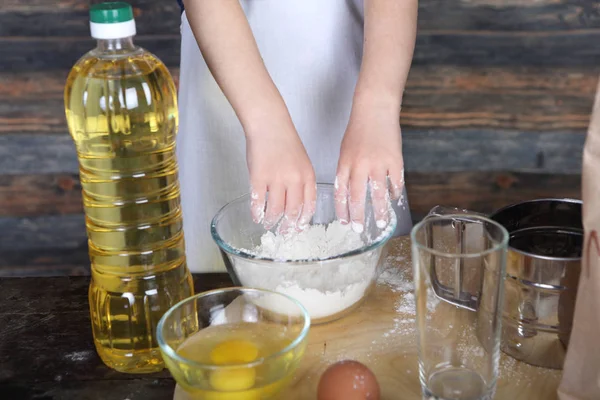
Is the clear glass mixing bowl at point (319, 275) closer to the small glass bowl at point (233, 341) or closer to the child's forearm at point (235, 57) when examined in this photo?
the small glass bowl at point (233, 341)

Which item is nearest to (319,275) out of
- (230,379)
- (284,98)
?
(230,379)

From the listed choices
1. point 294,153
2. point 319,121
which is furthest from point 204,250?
point 294,153

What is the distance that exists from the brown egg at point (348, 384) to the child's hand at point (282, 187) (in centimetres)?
29

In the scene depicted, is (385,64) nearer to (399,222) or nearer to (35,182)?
(399,222)

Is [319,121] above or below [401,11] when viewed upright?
below

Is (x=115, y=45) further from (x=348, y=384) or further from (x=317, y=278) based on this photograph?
(x=348, y=384)

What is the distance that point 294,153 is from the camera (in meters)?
1.14

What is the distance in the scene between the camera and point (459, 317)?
0.92 meters

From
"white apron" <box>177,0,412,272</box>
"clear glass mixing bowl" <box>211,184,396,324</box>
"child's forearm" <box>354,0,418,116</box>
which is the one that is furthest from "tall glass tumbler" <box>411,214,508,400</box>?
"white apron" <box>177,0,412,272</box>

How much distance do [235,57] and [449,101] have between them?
3.95 ft

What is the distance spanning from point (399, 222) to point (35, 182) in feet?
4.63

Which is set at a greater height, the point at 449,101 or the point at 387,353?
the point at 449,101

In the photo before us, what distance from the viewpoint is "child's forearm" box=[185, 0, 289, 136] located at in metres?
1.20

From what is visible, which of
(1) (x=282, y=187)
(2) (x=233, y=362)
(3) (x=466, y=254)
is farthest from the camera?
(1) (x=282, y=187)
